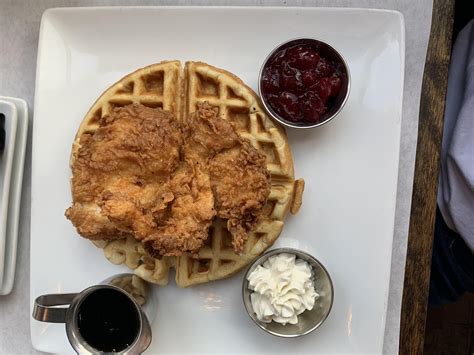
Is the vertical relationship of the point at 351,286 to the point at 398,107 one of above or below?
below

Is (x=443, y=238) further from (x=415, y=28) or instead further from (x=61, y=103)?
(x=61, y=103)

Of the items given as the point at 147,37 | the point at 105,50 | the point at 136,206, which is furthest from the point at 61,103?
the point at 136,206

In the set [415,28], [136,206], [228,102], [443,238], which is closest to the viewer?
[136,206]

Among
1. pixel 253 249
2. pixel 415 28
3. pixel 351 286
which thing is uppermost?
pixel 415 28

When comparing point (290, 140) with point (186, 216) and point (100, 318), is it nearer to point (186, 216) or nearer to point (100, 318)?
point (186, 216)

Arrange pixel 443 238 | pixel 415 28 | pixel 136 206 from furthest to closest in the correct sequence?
1. pixel 443 238
2. pixel 415 28
3. pixel 136 206

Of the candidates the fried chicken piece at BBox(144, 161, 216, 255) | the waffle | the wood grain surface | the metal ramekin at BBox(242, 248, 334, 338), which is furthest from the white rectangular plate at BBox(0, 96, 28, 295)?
the wood grain surface

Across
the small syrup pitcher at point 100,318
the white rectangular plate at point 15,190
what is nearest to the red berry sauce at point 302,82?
the small syrup pitcher at point 100,318
